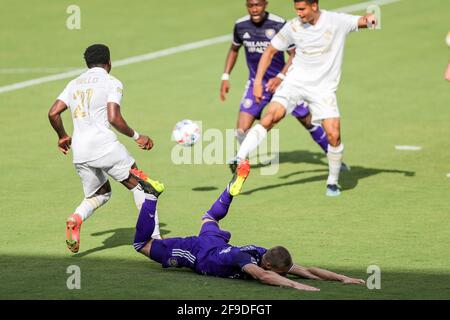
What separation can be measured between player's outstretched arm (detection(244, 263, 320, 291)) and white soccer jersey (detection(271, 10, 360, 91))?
5.53 m

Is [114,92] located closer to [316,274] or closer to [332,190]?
[316,274]

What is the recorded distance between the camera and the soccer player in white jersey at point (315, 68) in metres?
16.4

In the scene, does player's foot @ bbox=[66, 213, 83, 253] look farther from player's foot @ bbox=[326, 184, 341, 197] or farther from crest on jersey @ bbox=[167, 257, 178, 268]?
player's foot @ bbox=[326, 184, 341, 197]

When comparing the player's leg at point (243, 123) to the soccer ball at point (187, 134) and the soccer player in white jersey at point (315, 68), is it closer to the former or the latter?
the soccer player in white jersey at point (315, 68)

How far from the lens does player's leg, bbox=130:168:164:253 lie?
41.5 feet

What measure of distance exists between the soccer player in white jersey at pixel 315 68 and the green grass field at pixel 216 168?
120 centimetres

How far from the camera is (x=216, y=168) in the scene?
18.9 metres

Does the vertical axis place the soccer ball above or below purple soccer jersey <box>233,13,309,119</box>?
below

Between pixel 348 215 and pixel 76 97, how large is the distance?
A: 14.7 ft

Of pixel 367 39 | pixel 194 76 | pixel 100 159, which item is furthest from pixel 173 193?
pixel 367 39

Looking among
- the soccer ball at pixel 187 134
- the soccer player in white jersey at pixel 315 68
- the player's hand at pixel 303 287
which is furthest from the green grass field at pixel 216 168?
the soccer player in white jersey at pixel 315 68

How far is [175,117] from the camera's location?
22.6 m

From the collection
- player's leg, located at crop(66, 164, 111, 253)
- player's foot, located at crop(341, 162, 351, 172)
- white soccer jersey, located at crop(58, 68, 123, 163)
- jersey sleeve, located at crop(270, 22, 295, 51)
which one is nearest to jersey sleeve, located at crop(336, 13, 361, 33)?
jersey sleeve, located at crop(270, 22, 295, 51)

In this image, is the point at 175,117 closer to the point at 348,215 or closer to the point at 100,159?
the point at 348,215
